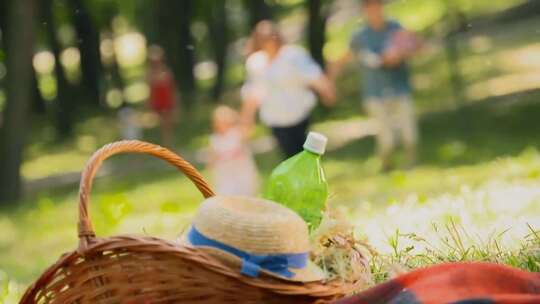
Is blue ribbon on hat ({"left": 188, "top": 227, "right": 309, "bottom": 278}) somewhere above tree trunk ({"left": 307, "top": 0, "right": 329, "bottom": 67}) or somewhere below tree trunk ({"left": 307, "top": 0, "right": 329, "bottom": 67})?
below

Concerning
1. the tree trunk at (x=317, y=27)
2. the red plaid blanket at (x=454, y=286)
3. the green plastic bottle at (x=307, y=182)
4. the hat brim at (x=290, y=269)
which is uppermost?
the tree trunk at (x=317, y=27)

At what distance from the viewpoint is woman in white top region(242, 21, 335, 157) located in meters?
7.98

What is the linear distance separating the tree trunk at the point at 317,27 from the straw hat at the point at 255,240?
1131cm

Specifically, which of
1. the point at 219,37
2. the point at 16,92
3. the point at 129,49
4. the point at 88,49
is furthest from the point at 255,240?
the point at 129,49

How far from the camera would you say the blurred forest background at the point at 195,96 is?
1016 cm

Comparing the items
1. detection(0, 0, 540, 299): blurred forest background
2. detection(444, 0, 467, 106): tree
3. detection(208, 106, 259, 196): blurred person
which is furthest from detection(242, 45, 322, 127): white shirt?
detection(444, 0, 467, 106): tree

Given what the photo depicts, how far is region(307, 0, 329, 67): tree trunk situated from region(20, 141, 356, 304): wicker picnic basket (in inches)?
447

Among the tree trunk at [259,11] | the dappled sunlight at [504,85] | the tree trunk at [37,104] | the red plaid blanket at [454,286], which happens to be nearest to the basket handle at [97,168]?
the red plaid blanket at [454,286]

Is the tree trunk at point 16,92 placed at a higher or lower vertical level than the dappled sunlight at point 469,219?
higher

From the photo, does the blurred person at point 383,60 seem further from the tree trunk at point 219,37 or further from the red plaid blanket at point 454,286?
the red plaid blanket at point 454,286

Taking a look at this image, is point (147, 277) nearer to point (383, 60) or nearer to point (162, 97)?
point (383, 60)

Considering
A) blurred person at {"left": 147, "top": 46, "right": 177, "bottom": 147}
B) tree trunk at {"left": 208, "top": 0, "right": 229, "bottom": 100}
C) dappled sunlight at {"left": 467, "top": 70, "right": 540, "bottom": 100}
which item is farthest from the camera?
tree trunk at {"left": 208, "top": 0, "right": 229, "bottom": 100}

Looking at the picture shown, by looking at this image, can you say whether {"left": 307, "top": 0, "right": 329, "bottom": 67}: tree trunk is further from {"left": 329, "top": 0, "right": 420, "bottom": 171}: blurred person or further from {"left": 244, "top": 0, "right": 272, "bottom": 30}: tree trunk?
{"left": 329, "top": 0, "right": 420, "bottom": 171}: blurred person

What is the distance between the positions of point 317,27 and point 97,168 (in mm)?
11488
